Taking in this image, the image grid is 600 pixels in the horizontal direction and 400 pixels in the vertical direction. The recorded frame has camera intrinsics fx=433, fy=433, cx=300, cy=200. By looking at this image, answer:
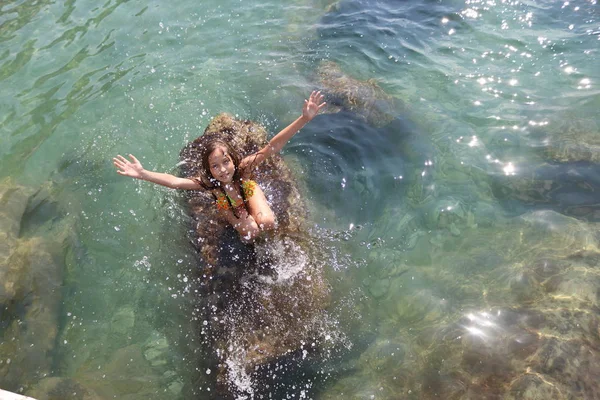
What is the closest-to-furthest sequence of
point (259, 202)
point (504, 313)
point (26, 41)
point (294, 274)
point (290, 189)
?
point (504, 313) → point (294, 274) → point (259, 202) → point (290, 189) → point (26, 41)

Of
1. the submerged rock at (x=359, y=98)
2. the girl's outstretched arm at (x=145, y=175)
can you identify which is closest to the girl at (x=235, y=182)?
the girl's outstretched arm at (x=145, y=175)

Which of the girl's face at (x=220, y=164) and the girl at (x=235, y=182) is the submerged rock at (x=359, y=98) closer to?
A: the girl at (x=235, y=182)

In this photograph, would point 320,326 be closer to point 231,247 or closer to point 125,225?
point 231,247

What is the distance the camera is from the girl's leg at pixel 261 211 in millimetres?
5371

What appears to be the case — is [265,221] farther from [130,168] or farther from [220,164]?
[130,168]

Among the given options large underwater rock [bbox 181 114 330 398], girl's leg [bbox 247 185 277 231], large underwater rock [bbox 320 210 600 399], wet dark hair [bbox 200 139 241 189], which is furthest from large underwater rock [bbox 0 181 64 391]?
large underwater rock [bbox 320 210 600 399]

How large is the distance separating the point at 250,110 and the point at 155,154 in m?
1.87

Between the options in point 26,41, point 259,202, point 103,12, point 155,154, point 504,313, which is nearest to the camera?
point 504,313

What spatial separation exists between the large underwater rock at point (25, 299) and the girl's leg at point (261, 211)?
2.42 m

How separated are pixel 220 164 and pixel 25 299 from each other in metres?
2.68

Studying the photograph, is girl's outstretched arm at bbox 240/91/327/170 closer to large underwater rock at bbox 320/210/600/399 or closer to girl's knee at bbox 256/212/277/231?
girl's knee at bbox 256/212/277/231

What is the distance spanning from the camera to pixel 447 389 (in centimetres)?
396

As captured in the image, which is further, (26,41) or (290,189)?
(26,41)

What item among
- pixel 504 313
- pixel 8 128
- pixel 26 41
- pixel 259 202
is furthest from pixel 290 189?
pixel 26 41
